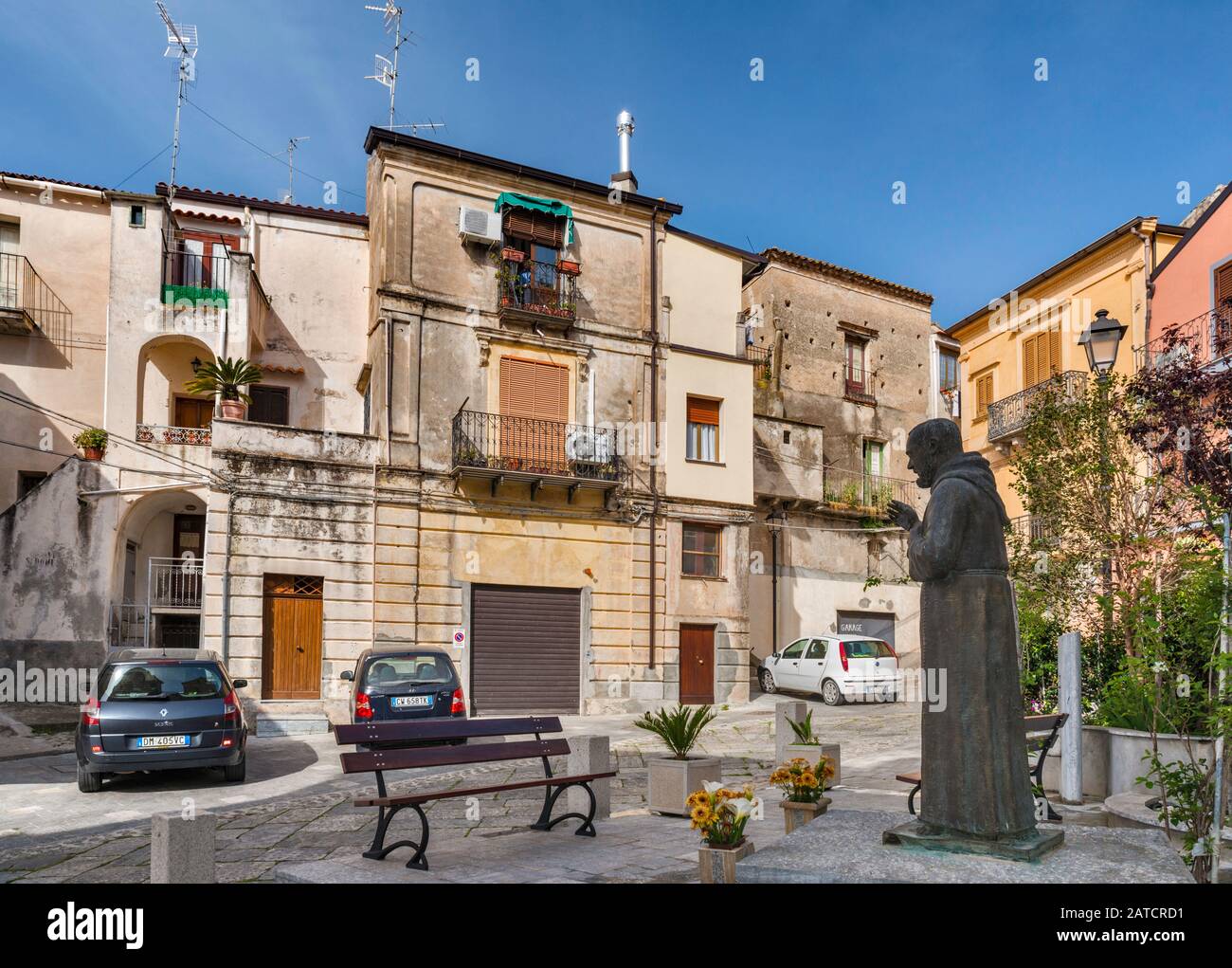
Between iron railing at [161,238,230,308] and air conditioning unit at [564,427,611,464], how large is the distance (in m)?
7.60

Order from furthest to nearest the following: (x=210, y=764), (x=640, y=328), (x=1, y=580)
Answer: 1. (x=640, y=328)
2. (x=1, y=580)
3. (x=210, y=764)

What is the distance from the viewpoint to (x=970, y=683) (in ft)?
19.0

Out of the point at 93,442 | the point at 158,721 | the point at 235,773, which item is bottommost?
the point at 235,773

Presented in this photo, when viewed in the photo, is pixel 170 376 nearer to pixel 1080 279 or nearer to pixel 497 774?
pixel 497 774

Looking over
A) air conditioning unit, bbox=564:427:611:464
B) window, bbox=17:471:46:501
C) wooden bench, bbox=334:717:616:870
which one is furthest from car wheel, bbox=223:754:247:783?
window, bbox=17:471:46:501

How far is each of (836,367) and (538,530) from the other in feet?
40.6

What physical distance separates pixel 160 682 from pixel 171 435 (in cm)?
975

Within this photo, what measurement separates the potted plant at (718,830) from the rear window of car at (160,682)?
7305mm

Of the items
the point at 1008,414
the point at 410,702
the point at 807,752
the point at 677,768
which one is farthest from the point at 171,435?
the point at 1008,414

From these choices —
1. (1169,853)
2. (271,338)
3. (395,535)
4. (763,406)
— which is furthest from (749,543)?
(1169,853)

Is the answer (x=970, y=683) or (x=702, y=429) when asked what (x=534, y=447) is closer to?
(x=702, y=429)

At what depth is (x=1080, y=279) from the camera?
931 inches

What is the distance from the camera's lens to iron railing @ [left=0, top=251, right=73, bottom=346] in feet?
66.6

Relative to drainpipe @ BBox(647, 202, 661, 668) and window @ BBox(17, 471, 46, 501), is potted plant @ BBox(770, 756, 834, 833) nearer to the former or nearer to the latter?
drainpipe @ BBox(647, 202, 661, 668)
